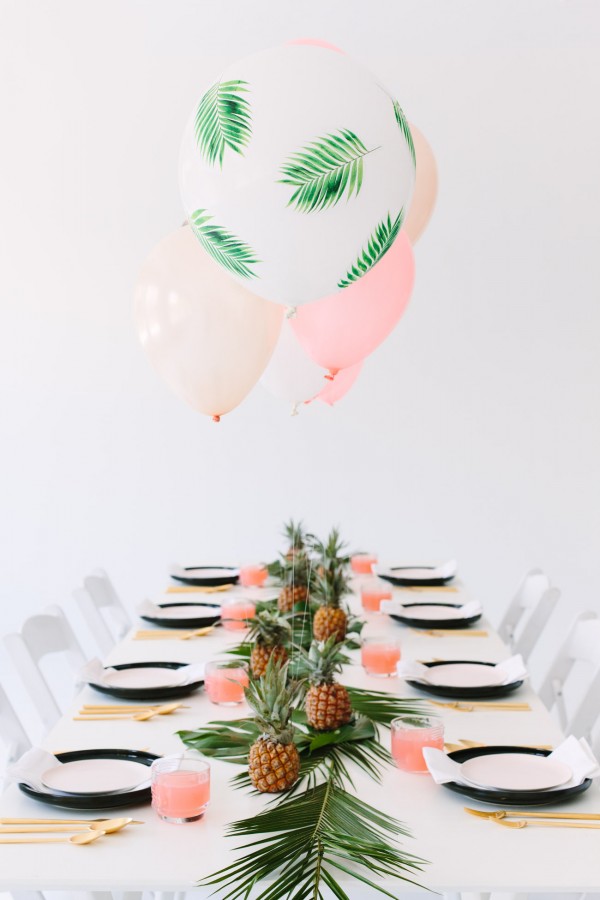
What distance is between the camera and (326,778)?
1.72 m

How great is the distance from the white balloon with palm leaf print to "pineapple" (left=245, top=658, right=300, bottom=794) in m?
0.64

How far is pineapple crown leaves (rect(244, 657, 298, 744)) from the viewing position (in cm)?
164

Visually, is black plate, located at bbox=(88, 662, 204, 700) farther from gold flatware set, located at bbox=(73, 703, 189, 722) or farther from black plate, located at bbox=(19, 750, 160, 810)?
black plate, located at bbox=(19, 750, 160, 810)

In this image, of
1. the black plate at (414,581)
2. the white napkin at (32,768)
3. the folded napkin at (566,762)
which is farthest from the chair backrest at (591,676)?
the white napkin at (32,768)

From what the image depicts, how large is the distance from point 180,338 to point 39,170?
357 centimetres

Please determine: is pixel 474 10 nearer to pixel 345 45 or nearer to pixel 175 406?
pixel 345 45

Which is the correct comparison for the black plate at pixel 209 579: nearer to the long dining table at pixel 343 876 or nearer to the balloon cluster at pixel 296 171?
the long dining table at pixel 343 876

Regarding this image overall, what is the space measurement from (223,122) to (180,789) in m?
1.01

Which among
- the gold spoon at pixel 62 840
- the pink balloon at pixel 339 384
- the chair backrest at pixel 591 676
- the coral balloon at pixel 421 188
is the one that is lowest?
the chair backrest at pixel 591 676

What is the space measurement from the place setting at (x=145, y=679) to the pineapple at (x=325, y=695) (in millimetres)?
396

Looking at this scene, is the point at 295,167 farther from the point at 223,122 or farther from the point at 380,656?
the point at 380,656

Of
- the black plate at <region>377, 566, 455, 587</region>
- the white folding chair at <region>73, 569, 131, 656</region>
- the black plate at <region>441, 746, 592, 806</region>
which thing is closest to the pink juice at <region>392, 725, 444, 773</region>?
the black plate at <region>441, 746, 592, 806</region>

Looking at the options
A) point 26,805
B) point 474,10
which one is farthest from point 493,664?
point 474,10

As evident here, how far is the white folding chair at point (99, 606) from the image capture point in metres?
3.43
